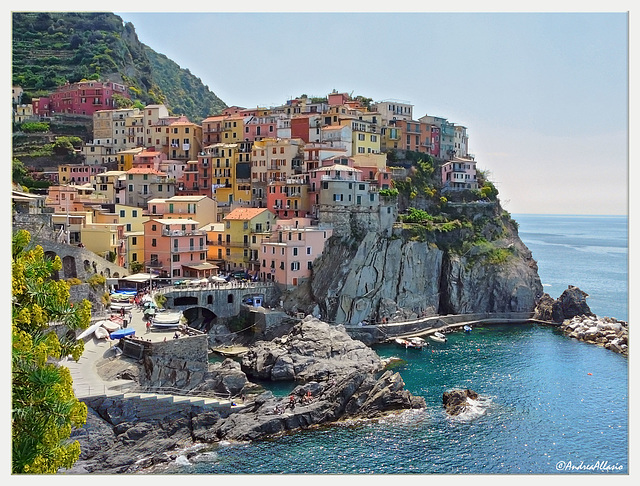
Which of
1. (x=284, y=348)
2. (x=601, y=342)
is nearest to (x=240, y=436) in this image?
(x=284, y=348)

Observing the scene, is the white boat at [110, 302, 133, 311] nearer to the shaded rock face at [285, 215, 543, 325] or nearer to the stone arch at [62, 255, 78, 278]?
the stone arch at [62, 255, 78, 278]

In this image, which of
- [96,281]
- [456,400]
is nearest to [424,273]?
[456,400]

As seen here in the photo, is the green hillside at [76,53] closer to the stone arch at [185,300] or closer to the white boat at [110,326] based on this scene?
the stone arch at [185,300]

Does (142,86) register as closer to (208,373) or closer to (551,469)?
(208,373)

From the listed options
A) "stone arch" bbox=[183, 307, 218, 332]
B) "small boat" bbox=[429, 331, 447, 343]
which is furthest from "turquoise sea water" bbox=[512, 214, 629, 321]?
"stone arch" bbox=[183, 307, 218, 332]

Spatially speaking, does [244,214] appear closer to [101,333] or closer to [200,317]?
[200,317]

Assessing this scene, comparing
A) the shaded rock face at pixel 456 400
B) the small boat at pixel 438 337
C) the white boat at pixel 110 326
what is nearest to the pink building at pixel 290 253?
the small boat at pixel 438 337
